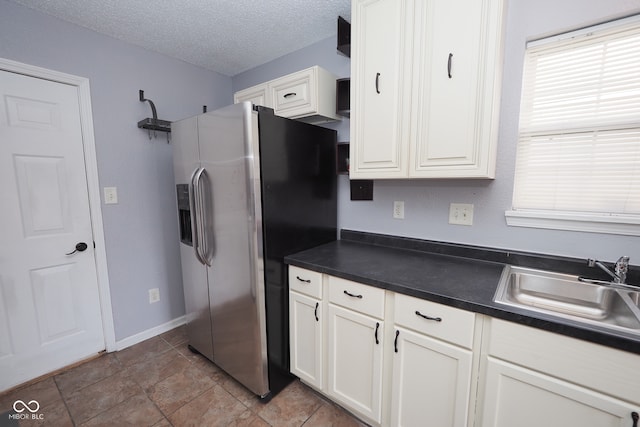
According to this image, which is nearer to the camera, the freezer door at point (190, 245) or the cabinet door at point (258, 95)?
the freezer door at point (190, 245)

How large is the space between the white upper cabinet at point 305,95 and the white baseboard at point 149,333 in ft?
7.00

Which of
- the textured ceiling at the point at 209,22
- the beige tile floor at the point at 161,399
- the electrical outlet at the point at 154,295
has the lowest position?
the beige tile floor at the point at 161,399

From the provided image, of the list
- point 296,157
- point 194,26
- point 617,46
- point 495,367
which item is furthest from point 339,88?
point 495,367

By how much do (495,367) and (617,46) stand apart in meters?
1.50

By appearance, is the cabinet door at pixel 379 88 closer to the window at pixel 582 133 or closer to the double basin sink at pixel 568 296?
the window at pixel 582 133

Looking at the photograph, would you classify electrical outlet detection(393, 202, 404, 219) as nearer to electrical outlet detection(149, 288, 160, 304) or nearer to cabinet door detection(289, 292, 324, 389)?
cabinet door detection(289, 292, 324, 389)

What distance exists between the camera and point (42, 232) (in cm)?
178

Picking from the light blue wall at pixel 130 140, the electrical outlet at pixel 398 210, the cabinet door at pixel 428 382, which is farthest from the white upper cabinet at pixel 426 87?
the light blue wall at pixel 130 140

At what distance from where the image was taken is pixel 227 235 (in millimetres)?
1589

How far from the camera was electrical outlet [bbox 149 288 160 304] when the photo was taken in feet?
7.57

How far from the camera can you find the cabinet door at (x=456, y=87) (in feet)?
3.88

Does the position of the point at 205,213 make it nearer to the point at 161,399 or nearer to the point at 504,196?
the point at 161,399

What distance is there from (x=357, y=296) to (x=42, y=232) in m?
2.13

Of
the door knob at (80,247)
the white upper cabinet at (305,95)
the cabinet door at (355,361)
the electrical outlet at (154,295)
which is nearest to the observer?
the cabinet door at (355,361)
